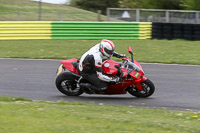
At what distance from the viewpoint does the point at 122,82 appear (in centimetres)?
853

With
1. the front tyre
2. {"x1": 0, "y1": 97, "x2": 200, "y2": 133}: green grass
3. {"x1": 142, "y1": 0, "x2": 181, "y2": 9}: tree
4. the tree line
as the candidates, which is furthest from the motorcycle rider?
{"x1": 142, "y1": 0, "x2": 181, "y2": 9}: tree

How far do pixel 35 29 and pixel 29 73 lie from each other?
8.38 m

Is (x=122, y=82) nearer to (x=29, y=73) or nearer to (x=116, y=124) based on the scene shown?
(x=116, y=124)

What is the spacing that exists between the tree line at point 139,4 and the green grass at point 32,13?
1329cm

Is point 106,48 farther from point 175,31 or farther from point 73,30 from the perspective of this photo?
point 175,31

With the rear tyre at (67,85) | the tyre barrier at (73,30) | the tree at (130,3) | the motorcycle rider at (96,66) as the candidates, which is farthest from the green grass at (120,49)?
the tree at (130,3)

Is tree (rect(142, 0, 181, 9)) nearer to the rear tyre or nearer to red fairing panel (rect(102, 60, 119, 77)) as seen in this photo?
the rear tyre

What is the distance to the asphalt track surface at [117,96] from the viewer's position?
8.53 m

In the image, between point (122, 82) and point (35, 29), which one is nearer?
point (122, 82)

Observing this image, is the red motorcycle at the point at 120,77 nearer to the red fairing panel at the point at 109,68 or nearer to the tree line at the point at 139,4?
the red fairing panel at the point at 109,68

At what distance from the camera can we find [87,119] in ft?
20.5

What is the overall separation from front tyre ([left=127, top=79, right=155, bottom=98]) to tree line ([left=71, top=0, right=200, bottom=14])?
35049mm

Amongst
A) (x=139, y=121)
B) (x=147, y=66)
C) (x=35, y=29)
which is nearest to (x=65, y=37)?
(x=35, y=29)

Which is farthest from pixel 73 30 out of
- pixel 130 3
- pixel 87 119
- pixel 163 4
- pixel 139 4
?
pixel 139 4
